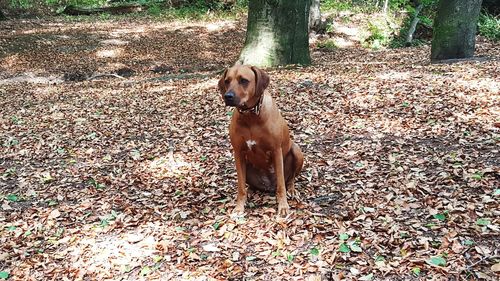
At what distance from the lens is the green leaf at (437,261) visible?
353cm

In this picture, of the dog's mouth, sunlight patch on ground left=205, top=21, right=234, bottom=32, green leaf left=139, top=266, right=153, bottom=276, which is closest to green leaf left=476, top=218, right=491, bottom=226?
the dog's mouth

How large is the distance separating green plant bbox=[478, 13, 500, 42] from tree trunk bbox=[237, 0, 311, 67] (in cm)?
974

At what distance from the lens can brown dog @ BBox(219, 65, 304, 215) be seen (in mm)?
3957

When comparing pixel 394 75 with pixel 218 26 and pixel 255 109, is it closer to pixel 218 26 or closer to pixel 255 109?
pixel 255 109

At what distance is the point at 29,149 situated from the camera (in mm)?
7215

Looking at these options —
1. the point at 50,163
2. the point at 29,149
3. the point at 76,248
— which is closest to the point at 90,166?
the point at 50,163

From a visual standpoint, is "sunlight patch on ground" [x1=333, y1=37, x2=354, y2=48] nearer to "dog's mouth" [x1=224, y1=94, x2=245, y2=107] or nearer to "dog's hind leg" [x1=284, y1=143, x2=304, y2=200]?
"dog's hind leg" [x1=284, y1=143, x2=304, y2=200]

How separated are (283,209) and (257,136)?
924 mm

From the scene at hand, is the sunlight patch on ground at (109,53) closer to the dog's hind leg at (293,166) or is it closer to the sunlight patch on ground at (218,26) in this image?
the sunlight patch on ground at (218,26)

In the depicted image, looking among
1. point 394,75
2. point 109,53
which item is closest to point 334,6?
point 109,53

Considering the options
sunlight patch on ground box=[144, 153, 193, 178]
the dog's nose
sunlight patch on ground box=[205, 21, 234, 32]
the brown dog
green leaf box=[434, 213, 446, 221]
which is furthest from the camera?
sunlight patch on ground box=[205, 21, 234, 32]

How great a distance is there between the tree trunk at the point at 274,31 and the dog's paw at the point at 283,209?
21.9 ft

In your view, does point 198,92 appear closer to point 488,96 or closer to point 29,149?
point 29,149

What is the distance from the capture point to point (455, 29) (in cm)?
989
